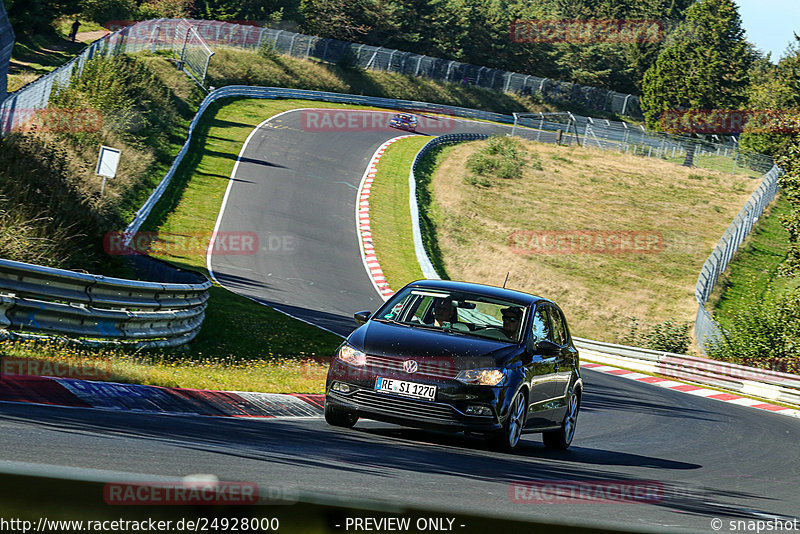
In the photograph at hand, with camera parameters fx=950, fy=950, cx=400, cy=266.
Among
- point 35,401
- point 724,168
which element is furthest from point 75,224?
point 724,168

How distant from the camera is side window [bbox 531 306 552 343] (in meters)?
10.5

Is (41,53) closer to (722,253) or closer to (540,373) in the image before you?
(722,253)

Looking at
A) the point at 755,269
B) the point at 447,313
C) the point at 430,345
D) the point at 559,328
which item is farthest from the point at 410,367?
the point at 755,269

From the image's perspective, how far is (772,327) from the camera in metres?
30.0

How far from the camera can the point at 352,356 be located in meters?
9.50

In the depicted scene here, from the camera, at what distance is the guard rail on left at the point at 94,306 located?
1059 centimetres

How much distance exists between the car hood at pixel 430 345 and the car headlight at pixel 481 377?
63 millimetres

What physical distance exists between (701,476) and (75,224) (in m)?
10.2

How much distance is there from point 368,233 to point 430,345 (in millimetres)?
27270

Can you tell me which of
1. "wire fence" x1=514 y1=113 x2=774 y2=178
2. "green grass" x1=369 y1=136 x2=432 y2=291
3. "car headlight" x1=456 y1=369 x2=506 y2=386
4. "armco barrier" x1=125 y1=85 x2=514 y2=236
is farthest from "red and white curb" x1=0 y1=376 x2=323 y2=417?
"wire fence" x1=514 y1=113 x2=774 y2=178

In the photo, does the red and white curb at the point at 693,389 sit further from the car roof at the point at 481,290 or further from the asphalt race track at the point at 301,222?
the car roof at the point at 481,290

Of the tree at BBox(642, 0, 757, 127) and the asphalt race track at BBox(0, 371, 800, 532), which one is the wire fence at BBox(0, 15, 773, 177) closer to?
the tree at BBox(642, 0, 757, 127)

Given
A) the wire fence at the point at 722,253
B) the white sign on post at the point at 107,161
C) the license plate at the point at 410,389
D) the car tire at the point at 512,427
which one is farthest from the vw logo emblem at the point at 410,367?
the wire fence at the point at 722,253

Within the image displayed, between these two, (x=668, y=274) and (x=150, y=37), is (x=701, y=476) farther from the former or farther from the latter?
(x=150, y=37)
